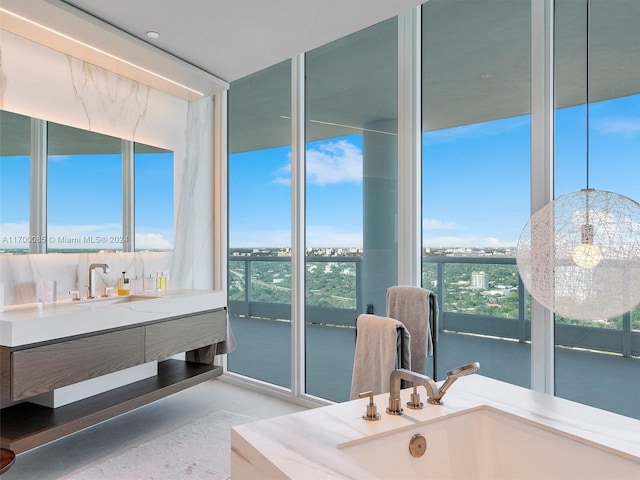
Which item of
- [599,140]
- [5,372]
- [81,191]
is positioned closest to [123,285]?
[81,191]

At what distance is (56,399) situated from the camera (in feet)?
8.86

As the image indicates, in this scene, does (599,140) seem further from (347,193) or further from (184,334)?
(184,334)

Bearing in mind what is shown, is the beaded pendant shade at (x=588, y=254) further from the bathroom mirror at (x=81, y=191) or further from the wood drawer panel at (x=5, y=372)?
the bathroom mirror at (x=81, y=191)

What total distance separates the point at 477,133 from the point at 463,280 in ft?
2.99

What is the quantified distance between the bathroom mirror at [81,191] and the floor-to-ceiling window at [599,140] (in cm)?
298

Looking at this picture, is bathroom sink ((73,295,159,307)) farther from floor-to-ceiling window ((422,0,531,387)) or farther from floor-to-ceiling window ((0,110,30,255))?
floor-to-ceiling window ((422,0,531,387))

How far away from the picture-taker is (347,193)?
3482mm

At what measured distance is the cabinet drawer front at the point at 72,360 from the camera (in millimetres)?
2250

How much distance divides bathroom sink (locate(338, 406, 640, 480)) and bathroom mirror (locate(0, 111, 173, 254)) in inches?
100

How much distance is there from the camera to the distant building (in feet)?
8.96

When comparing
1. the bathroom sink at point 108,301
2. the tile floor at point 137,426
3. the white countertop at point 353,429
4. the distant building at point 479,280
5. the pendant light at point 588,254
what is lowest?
the tile floor at point 137,426

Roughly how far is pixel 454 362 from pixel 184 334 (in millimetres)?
1885

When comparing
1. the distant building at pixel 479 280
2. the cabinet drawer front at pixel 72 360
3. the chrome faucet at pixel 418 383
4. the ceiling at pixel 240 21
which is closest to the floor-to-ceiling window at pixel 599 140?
the distant building at pixel 479 280

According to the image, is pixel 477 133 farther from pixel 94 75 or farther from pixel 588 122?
pixel 94 75
